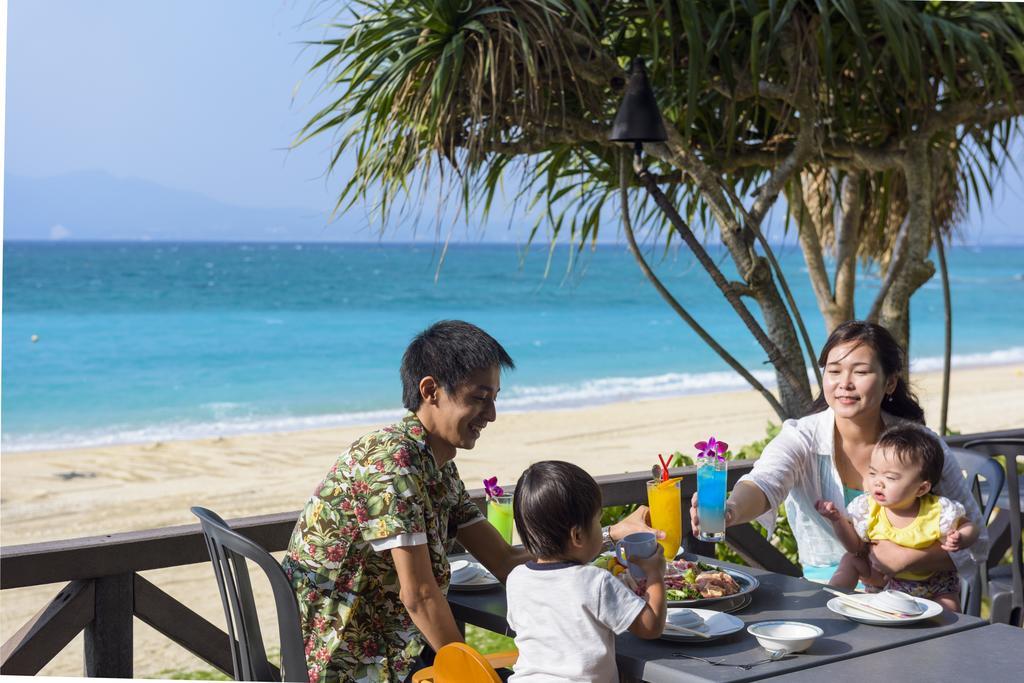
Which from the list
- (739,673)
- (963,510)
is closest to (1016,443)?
(963,510)

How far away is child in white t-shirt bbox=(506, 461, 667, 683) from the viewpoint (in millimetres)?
1654

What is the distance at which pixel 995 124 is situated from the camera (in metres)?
4.38

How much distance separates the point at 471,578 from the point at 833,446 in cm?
89

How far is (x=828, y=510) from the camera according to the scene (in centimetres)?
224

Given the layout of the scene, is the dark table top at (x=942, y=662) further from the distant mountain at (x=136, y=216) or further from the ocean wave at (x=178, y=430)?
the distant mountain at (x=136, y=216)

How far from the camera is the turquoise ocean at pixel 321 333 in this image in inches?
723

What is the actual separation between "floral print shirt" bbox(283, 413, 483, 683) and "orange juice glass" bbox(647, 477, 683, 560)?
451mm

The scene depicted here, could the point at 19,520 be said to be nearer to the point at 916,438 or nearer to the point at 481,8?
the point at 481,8

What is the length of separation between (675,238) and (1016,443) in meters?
2.73

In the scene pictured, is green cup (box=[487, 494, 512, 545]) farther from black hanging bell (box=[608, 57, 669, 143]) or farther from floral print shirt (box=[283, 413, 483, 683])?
black hanging bell (box=[608, 57, 669, 143])

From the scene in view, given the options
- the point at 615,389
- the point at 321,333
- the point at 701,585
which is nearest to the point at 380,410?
the point at 615,389

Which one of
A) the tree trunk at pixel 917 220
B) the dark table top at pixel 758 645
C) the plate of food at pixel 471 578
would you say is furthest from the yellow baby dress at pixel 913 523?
the tree trunk at pixel 917 220

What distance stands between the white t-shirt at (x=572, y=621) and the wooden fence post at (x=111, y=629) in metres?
0.85

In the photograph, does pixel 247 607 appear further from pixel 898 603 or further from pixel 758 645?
pixel 898 603
